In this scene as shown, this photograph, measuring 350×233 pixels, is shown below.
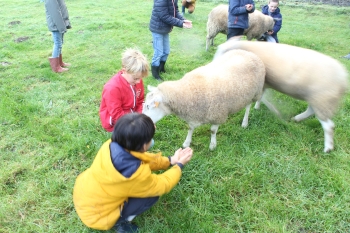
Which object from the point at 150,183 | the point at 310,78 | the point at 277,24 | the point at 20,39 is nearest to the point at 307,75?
the point at 310,78

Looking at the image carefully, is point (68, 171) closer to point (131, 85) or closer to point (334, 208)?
Answer: point (131, 85)

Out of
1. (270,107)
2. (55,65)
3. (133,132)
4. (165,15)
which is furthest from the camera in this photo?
(55,65)

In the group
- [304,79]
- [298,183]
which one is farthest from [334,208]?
[304,79]

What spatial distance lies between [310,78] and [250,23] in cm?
343

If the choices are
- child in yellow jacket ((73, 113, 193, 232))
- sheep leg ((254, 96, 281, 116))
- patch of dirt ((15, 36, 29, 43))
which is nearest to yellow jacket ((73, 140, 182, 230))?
child in yellow jacket ((73, 113, 193, 232))

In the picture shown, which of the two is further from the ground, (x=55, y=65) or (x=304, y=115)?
(x=55, y=65)

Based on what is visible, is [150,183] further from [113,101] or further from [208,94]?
[208,94]

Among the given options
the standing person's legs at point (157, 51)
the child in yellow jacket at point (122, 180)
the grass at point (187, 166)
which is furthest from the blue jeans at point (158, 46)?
the child in yellow jacket at point (122, 180)

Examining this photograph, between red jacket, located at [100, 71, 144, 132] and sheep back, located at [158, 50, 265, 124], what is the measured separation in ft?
1.11

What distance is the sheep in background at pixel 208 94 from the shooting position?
2953mm

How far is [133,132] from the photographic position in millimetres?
1793

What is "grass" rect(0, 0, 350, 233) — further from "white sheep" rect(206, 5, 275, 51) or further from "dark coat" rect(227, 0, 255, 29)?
"white sheep" rect(206, 5, 275, 51)

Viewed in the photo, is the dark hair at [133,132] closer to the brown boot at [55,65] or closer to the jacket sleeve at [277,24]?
the brown boot at [55,65]

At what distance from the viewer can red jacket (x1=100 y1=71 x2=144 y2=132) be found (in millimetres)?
2732
